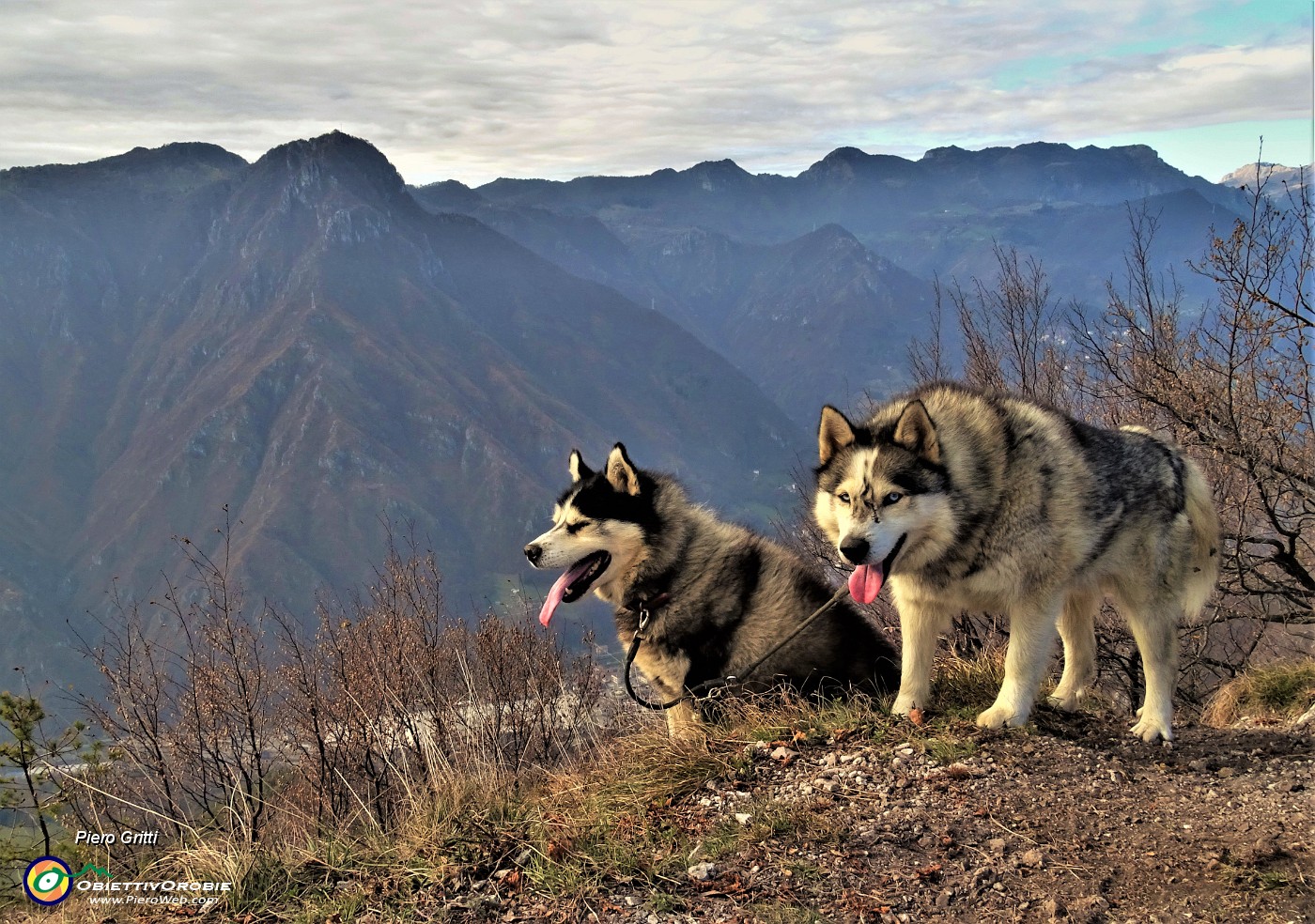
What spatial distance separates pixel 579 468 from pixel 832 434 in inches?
105

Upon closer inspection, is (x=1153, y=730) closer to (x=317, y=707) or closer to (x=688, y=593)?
(x=688, y=593)

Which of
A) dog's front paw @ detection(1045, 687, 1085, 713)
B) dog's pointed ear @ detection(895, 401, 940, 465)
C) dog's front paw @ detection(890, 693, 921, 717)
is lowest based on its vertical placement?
dog's front paw @ detection(1045, 687, 1085, 713)

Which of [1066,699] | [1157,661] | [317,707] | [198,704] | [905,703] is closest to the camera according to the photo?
[1157,661]

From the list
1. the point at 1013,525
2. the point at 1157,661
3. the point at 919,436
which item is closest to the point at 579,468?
the point at 919,436

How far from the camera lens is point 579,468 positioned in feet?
27.7

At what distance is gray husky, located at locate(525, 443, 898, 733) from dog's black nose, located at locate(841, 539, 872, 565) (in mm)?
1882

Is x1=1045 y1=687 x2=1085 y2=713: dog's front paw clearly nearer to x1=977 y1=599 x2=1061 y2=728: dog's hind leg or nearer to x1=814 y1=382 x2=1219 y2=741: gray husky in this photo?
x1=814 y1=382 x2=1219 y2=741: gray husky

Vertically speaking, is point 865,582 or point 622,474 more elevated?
point 622,474

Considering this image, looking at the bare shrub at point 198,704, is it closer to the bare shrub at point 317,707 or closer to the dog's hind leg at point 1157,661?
the bare shrub at point 317,707

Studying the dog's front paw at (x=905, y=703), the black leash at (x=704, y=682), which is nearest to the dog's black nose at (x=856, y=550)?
the black leash at (x=704, y=682)

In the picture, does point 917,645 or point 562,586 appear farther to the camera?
point 562,586

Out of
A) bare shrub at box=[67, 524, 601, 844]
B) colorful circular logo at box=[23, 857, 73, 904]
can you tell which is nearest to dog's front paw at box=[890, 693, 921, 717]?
bare shrub at box=[67, 524, 601, 844]

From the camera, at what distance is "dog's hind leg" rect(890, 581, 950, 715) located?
6.84 metres

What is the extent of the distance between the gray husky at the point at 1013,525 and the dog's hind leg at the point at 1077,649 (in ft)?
1.46
